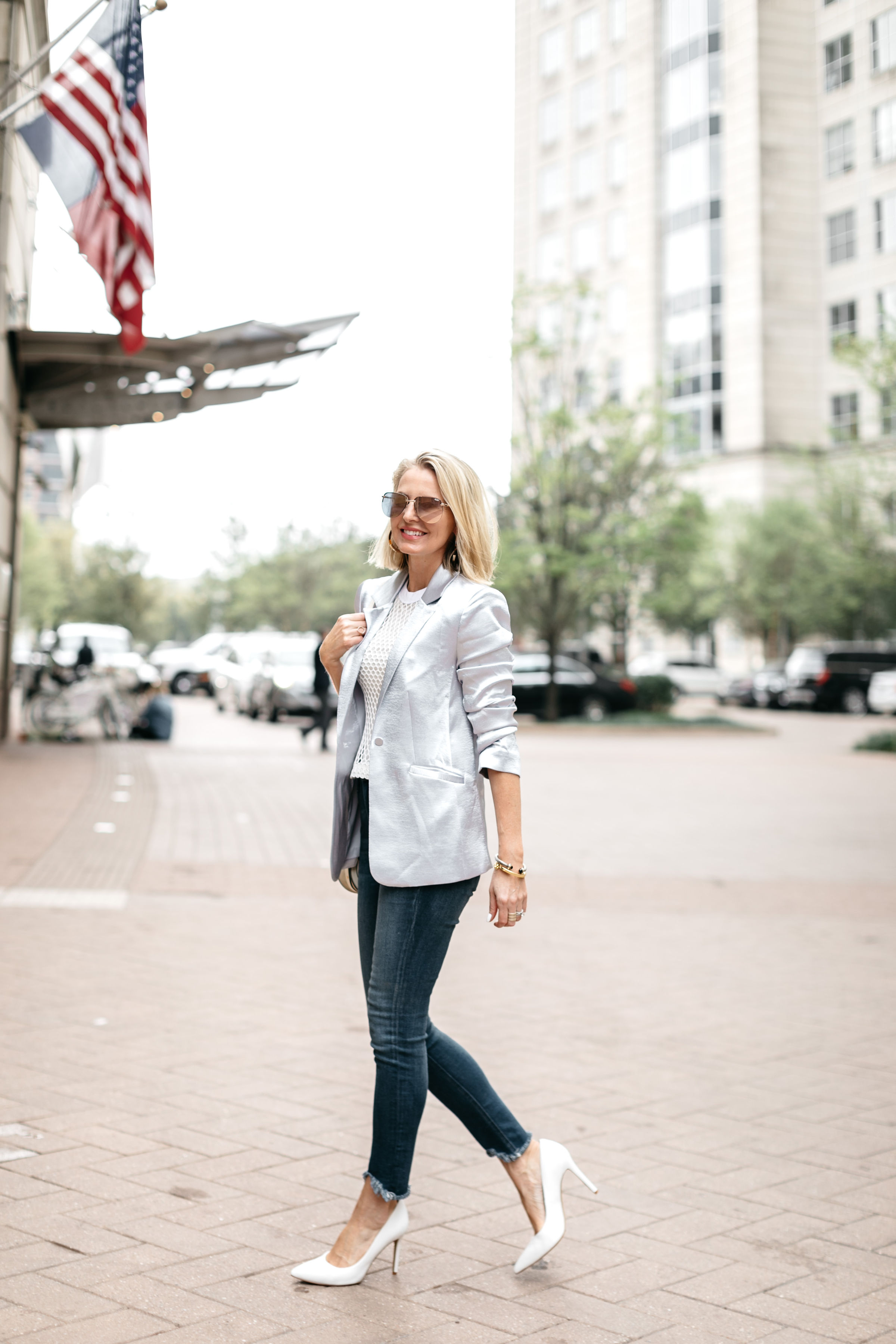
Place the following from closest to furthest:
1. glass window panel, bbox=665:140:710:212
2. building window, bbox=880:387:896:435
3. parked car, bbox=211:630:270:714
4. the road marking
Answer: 1. the road marking
2. building window, bbox=880:387:896:435
3. parked car, bbox=211:630:270:714
4. glass window panel, bbox=665:140:710:212

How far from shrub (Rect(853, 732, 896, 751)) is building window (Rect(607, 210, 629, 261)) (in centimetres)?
4729

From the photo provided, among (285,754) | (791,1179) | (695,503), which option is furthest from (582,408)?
(791,1179)

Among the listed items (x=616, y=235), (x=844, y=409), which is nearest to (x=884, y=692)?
(x=844, y=409)

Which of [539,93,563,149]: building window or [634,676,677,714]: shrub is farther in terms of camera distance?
[539,93,563,149]: building window

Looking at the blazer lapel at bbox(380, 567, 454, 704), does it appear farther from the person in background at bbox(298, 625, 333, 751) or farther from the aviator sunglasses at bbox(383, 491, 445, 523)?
the person in background at bbox(298, 625, 333, 751)

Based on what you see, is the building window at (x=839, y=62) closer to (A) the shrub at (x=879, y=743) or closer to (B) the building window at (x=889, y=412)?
(B) the building window at (x=889, y=412)

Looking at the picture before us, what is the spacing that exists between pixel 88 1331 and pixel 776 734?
2763 centimetres

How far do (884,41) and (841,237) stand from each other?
23.6 feet

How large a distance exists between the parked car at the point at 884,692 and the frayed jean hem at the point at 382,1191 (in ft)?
116

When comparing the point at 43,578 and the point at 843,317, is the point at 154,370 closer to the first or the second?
the point at 843,317

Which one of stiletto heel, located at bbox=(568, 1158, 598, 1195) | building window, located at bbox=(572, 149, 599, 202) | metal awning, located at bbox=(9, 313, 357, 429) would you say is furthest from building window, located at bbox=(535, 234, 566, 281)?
stiletto heel, located at bbox=(568, 1158, 598, 1195)

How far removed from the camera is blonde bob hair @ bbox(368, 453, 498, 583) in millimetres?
3258

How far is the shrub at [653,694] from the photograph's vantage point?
33.1 meters

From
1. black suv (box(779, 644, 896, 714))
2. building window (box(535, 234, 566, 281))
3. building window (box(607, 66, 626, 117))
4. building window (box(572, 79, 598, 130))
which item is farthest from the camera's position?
building window (box(535, 234, 566, 281))
